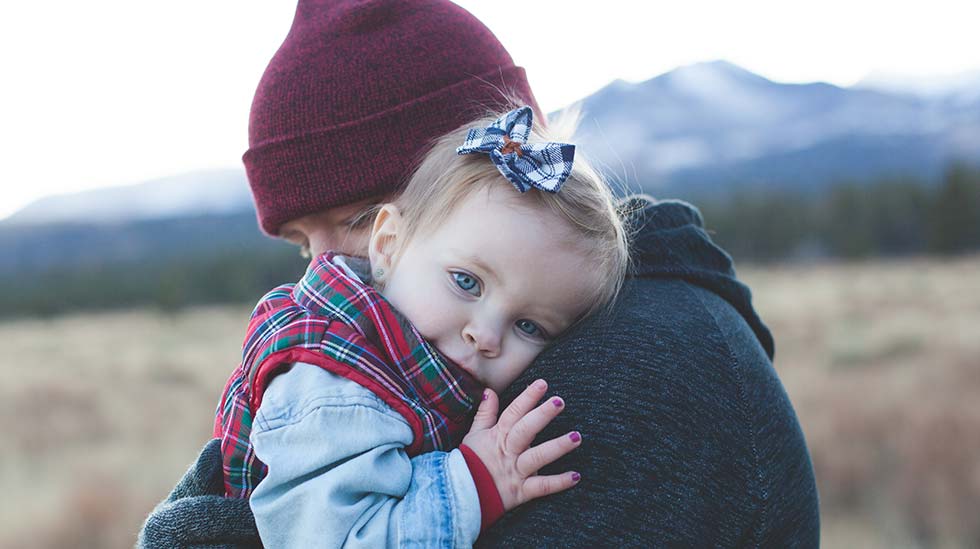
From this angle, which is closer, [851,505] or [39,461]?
[851,505]

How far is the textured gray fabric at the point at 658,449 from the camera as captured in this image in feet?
4.46

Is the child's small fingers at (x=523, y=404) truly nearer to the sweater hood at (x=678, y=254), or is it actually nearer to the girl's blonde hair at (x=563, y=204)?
the girl's blonde hair at (x=563, y=204)

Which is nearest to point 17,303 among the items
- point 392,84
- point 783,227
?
point 783,227

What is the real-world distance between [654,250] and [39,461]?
28.7 ft

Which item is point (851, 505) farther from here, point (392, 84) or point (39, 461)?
point (39, 461)

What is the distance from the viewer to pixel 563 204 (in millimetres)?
1716

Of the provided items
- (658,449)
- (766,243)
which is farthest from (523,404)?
(766,243)

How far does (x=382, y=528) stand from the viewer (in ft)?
4.52

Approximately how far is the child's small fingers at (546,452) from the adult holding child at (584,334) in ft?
0.11

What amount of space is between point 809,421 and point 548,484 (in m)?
7.26

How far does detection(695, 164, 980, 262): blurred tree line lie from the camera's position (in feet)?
114

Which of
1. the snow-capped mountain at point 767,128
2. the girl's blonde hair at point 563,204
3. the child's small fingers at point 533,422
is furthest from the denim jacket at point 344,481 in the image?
the snow-capped mountain at point 767,128

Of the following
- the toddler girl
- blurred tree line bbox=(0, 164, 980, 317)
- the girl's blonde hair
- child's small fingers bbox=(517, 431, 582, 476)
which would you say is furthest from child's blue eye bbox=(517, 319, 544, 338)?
blurred tree line bbox=(0, 164, 980, 317)

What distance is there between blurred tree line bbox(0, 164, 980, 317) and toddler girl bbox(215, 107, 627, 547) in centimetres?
3348
